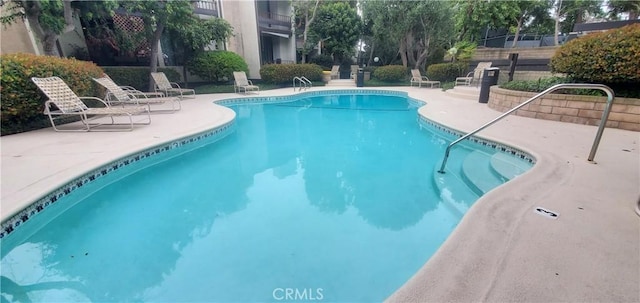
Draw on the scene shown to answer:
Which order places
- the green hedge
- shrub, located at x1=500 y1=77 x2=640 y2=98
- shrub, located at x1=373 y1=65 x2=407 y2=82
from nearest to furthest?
1. shrub, located at x1=500 y1=77 x2=640 y2=98
2. the green hedge
3. shrub, located at x1=373 y1=65 x2=407 y2=82

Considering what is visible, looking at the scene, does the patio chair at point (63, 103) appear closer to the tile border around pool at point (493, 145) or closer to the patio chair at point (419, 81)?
the tile border around pool at point (493, 145)

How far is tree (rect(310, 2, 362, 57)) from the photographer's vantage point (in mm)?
17203

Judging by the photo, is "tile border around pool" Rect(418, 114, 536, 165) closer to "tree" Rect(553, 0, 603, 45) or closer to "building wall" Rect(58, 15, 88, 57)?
"building wall" Rect(58, 15, 88, 57)

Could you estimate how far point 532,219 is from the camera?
2125 mm

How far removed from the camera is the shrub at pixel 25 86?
446 centimetres

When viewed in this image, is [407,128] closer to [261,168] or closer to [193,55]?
[261,168]

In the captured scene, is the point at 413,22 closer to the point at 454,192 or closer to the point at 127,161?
the point at 454,192

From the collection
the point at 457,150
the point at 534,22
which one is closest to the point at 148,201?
the point at 457,150

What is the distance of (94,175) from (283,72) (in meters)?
11.2

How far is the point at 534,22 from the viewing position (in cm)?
1772

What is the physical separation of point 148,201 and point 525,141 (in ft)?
18.1

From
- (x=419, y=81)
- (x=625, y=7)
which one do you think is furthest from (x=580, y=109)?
(x=625, y=7)

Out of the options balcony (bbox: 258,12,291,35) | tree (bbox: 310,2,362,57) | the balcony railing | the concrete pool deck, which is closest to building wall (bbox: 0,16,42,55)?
the concrete pool deck

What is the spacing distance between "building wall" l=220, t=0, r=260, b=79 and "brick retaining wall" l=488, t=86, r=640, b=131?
40.3 feet
